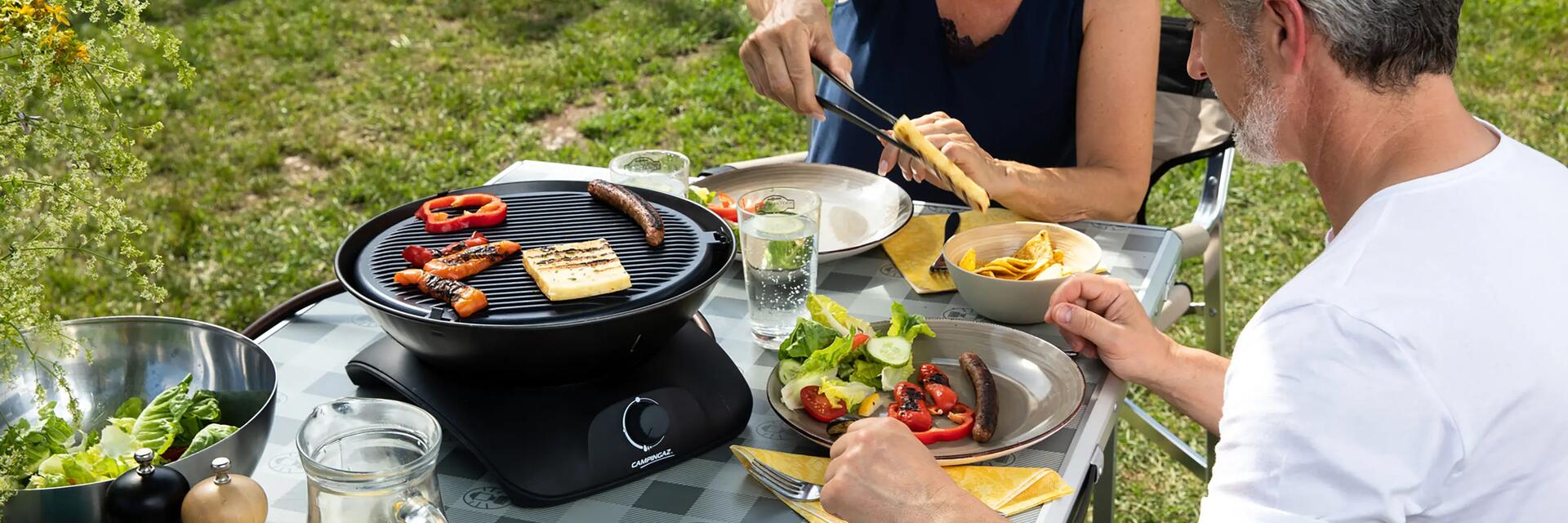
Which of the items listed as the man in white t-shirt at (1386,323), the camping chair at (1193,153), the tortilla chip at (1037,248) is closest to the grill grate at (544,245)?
the man in white t-shirt at (1386,323)

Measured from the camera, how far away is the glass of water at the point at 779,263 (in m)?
1.87

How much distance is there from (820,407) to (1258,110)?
69 cm

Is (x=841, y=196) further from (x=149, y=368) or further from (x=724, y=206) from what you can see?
(x=149, y=368)

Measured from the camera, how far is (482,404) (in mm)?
1593

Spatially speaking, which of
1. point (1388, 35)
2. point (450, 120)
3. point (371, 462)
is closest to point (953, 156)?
point (1388, 35)

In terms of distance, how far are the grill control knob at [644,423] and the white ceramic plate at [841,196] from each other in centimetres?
67

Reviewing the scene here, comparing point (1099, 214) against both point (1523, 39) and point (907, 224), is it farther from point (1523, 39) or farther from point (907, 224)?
point (1523, 39)

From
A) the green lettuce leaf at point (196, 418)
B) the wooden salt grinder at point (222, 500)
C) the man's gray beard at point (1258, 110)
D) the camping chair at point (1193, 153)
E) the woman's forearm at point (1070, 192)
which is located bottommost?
the camping chair at point (1193, 153)

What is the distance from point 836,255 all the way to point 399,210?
0.74 meters

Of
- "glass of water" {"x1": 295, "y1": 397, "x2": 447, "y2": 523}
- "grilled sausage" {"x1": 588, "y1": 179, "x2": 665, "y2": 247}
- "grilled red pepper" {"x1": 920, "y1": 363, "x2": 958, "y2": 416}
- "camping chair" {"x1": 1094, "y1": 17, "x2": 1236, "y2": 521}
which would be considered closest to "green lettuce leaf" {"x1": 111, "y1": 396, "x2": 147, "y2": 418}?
"glass of water" {"x1": 295, "y1": 397, "x2": 447, "y2": 523}

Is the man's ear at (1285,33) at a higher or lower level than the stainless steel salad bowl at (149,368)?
higher

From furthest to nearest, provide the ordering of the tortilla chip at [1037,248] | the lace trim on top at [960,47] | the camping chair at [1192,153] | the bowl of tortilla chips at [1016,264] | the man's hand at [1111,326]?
the camping chair at [1192,153], the lace trim on top at [960,47], the tortilla chip at [1037,248], the bowl of tortilla chips at [1016,264], the man's hand at [1111,326]

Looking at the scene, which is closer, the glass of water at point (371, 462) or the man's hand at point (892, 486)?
the glass of water at point (371, 462)

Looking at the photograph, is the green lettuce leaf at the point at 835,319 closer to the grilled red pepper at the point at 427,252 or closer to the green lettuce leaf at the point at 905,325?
the green lettuce leaf at the point at 905,325
